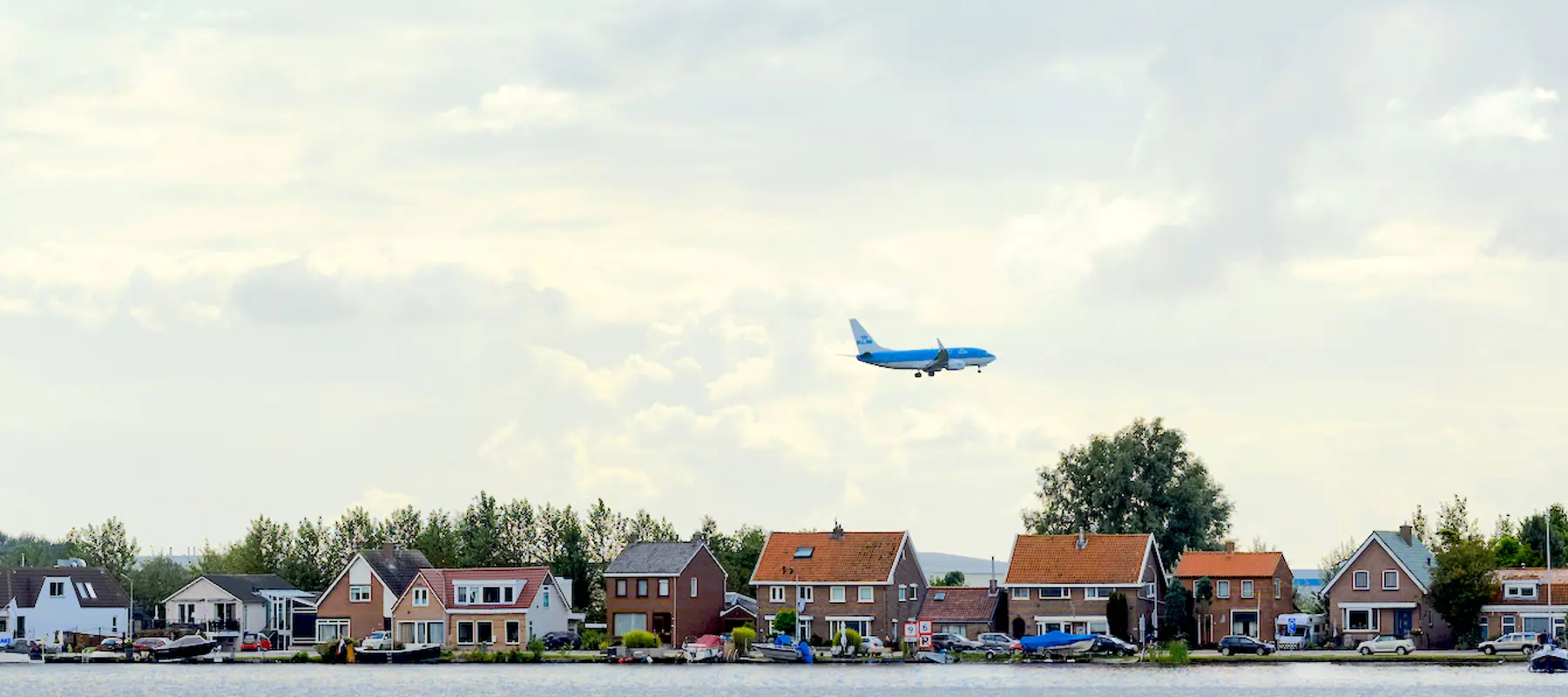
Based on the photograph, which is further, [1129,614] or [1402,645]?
[1129,614]

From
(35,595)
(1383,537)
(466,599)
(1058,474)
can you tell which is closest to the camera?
(1383,537)

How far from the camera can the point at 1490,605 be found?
93.8 metres

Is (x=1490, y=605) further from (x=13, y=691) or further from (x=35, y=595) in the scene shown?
(x=35, y=595)

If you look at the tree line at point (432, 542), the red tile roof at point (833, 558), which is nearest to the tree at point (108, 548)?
the tree line at point (432, 542)

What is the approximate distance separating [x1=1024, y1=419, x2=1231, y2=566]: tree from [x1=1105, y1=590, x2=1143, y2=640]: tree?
870 inches

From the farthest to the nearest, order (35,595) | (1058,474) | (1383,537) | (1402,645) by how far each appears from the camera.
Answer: (1058,474) → (35,595) → (1383,537) → (1402,645)

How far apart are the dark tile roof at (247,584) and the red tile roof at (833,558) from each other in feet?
105

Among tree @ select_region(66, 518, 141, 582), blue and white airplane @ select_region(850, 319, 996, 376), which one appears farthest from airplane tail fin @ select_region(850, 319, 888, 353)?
tree @ select_region(66, 518, 141, 582)

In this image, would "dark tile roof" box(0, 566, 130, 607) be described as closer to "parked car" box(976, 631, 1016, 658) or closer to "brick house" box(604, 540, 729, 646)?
"brick house" box(604, 540, 729, 646)

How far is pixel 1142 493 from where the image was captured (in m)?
120

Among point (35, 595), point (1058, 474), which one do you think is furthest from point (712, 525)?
point (35, 595)

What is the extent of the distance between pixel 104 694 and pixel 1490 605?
5988 cm

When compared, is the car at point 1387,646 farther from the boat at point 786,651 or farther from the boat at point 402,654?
the boat at point 402,654

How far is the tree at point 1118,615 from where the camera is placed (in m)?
96.8
